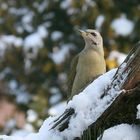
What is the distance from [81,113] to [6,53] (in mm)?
13986

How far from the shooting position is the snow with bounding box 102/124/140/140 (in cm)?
422

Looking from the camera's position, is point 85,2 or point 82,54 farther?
point 85,2

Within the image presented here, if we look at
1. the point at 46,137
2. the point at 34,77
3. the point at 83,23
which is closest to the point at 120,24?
the point at 83,23

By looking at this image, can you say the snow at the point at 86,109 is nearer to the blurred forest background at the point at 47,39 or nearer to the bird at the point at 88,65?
the bird at the point at 88,65

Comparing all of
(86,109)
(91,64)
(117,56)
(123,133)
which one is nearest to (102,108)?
(86,109)

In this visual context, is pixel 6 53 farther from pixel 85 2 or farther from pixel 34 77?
pixel 85 2

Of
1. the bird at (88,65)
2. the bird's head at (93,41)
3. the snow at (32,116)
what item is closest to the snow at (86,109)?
the bird at (88,65)

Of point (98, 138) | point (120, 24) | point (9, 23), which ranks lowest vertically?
point (98, 138)

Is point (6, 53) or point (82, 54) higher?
point (6, 53)

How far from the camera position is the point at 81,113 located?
4.52 m

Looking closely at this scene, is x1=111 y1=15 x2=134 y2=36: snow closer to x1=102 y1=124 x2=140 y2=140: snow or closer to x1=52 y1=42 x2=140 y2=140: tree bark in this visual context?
x1=52 y1=42 x2=140 y2=140: tree bark

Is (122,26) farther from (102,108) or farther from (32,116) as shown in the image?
(102,108)

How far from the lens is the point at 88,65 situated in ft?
21.9

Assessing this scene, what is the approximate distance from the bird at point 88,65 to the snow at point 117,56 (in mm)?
8783
